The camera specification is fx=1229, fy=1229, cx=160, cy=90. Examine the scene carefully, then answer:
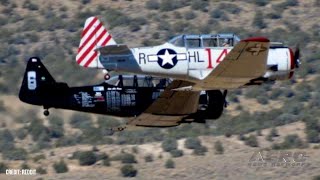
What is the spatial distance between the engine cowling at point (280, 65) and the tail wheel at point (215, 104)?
1.89 m

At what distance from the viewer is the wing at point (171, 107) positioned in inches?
1628

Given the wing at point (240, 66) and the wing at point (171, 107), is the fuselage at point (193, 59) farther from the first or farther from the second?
the wing at point (240, 66)

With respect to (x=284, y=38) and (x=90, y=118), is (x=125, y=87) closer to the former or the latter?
(x=90, y=118)

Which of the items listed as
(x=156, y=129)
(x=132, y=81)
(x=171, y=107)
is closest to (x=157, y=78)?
(x=132, y=81)

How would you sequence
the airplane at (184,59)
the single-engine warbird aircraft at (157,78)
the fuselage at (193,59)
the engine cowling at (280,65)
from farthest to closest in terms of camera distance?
the engine cowling at (280,65), the fuselage at (193,59), the single-engine warbird aircraft at (157,78), the airplane at (184,59)

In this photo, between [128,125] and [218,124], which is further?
[218,124]


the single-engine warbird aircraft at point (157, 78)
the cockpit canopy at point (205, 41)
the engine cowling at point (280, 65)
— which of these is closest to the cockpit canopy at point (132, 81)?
the single-engine warbird aircraft at point (157, 78)

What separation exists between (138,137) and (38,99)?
18.6 meters

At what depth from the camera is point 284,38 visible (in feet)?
248

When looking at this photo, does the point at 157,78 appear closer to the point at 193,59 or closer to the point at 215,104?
the point at 193,59

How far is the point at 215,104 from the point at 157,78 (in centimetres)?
216

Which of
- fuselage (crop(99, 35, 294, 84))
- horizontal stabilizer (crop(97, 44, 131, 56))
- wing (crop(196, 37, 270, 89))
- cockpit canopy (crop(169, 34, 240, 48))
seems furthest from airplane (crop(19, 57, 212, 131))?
horizontal stabilizer (crop(97, 44, 131, 56))

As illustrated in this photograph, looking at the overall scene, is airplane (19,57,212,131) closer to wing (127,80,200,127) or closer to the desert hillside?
wing (127,80,200,127)

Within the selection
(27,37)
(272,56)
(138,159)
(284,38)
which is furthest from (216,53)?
(27,37)
